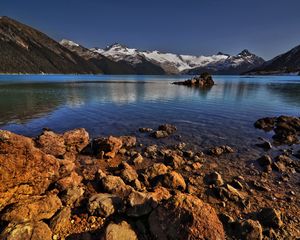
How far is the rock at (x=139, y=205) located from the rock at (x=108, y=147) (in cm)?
857

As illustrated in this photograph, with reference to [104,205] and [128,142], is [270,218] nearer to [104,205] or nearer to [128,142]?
[104,205]

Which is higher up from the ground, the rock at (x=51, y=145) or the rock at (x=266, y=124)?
the rock at (x=51, y=145)

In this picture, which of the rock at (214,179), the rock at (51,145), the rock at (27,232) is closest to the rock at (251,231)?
the rock at (214,179)

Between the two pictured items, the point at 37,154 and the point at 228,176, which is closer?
the point at 37,154

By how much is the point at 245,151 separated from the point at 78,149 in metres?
15.9

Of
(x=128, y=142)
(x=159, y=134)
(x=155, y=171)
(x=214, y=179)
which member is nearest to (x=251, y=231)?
(x=214, y=179)

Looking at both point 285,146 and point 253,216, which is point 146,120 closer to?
point 285,146

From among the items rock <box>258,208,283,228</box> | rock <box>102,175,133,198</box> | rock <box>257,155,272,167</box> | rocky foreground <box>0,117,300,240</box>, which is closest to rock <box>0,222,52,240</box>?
rocky foreground <box>0,117,300,240</box>

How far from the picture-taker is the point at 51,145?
18.4 m

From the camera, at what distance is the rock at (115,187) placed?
40.0 feet

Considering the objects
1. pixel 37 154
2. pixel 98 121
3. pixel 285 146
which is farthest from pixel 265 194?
pixel 98 121

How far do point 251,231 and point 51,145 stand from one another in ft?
52.0

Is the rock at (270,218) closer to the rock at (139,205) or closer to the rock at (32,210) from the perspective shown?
the rock at (139,205)

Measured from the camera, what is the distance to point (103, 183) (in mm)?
12727
